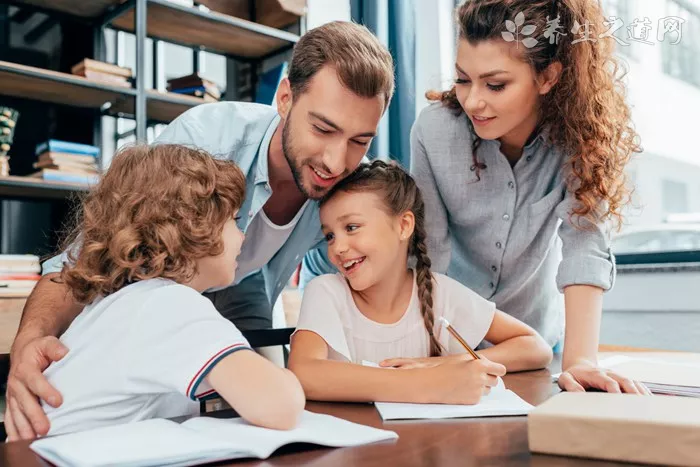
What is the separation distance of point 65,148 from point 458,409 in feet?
6.85

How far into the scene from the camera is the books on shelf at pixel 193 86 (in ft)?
9.02

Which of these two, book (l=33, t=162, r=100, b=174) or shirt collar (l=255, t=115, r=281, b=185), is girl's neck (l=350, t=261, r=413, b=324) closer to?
shirt collar (l=255, t=115, r=281, b=185)

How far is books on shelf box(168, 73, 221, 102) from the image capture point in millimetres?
2750

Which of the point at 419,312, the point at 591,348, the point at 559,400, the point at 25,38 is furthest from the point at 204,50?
the point at 559,400

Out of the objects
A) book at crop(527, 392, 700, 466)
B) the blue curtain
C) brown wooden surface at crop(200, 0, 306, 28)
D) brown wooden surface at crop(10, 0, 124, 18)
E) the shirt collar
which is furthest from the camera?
brown wooden surface at crop(200, 0, 306, 28)

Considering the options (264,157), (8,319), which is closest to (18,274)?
(8,319)

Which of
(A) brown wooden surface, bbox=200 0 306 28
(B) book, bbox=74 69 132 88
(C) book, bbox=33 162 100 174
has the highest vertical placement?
(A) brown wooden surface, bbox=200 0 306 28

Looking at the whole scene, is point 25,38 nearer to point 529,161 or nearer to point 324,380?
point 529,161

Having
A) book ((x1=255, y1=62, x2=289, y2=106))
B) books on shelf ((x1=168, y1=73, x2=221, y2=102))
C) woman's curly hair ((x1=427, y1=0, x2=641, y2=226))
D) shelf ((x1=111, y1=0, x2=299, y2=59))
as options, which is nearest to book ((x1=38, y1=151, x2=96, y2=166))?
books on shelf ((x1=168, y1=73, x2=221, y2=102))

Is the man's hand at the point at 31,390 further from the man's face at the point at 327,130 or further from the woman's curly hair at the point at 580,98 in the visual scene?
the woman's curly hair at the point at 580,98

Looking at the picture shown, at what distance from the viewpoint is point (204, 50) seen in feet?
10.0

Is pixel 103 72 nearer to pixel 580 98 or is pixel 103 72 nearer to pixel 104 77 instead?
pixel 104 77

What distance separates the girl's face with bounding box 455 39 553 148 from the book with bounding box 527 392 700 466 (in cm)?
79

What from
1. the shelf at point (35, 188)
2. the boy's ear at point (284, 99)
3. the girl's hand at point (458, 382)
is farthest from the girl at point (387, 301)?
the shelf at point (35, 188)
